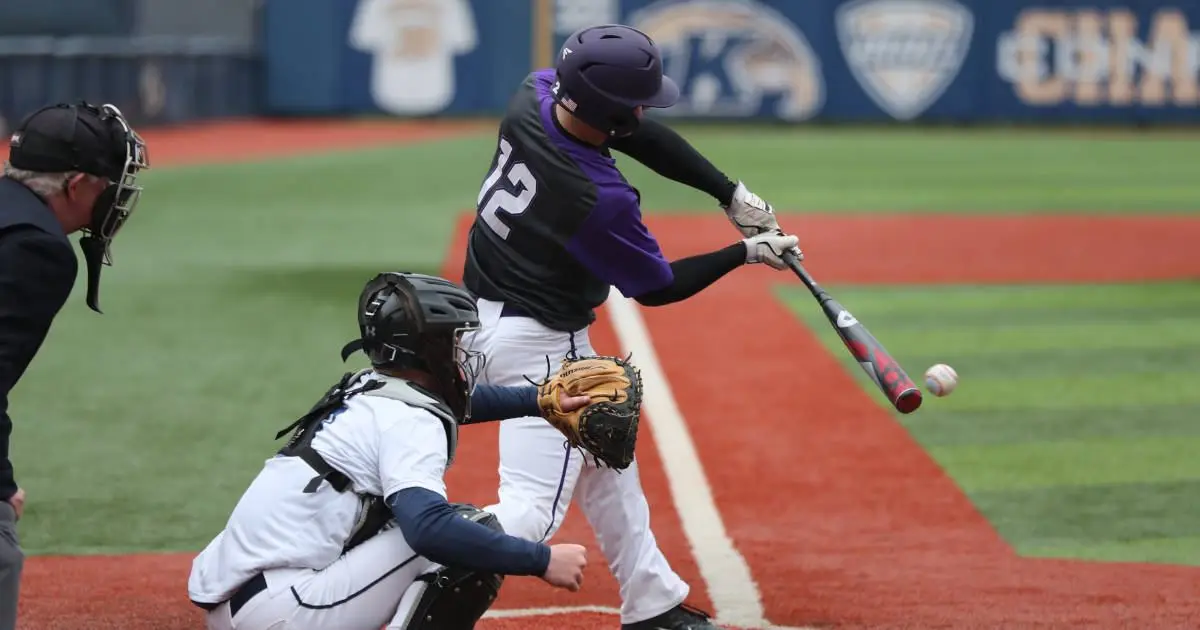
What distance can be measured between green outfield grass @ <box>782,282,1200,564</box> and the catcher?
3.01 m

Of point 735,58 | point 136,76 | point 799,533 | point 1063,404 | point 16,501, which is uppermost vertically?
point 16,501

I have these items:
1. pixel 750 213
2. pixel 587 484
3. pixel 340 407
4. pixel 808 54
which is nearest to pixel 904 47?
pixel 808 54

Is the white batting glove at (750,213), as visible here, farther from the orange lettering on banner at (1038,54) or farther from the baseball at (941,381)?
the orange lettering on banner at (1038,54)

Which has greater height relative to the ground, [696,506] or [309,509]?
[309,509]

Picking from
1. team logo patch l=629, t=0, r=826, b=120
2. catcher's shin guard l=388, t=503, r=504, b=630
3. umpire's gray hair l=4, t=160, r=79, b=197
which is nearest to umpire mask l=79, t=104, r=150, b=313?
umpire's gray hair l=4, t=160, r=79, b=197

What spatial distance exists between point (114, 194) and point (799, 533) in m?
3.30

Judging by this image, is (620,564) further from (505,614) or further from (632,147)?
(632,147)

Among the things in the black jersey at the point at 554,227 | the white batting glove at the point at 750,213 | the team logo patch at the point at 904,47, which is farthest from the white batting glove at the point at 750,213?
the team logo patch at the point at 904,47

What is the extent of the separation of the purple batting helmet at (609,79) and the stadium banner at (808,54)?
23952 millimetres

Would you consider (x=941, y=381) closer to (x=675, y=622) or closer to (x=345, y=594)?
(x=675, y=622)

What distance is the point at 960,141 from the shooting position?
89.7ft

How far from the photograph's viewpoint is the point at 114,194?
4.15 meters

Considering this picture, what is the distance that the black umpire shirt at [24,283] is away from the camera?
12.5 feet

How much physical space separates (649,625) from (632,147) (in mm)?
1555
